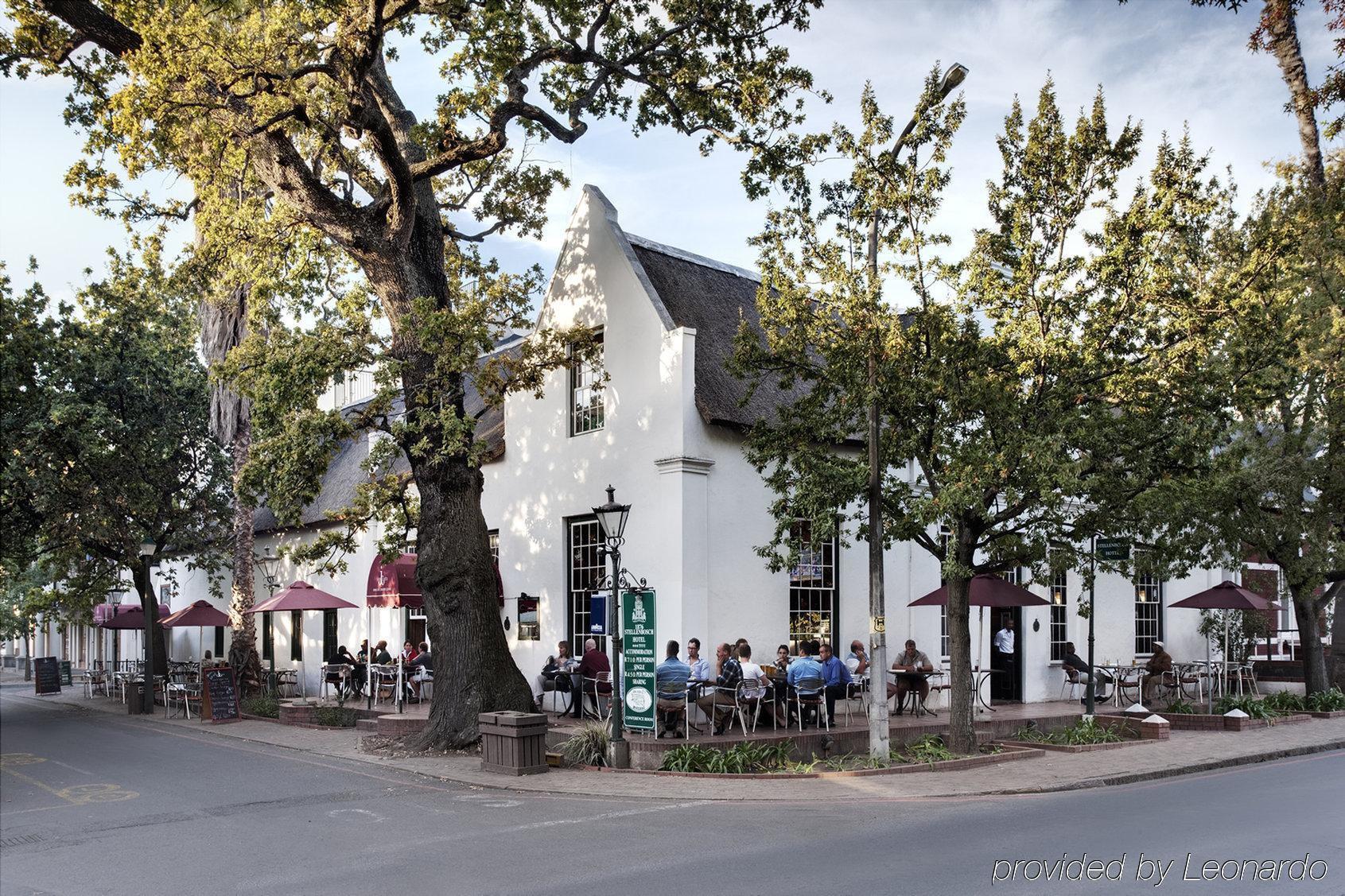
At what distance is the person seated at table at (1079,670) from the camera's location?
73.5ft

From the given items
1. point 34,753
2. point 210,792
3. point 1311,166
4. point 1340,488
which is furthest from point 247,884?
point 1311,166

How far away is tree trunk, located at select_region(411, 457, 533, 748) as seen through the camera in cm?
1695

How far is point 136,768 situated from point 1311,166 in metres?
24.7

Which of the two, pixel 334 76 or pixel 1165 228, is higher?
pixel 334 76

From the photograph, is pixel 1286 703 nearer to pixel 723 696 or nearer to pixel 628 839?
pixel 723 696

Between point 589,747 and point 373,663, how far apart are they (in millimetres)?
10949

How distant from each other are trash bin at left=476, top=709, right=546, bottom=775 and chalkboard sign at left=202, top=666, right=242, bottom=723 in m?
10.8

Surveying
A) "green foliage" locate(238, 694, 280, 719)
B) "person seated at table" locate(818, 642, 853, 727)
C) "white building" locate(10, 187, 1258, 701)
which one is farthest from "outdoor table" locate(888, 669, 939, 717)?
"green foliage" locate(238, 694, 280, 719)

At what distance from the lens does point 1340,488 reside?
21.0 meters

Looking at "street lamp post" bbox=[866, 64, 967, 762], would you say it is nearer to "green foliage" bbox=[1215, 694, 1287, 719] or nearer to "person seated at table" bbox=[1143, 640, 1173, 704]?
"green foliage" bbox=[1215, 694, 1287, 719]

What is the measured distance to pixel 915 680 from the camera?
1895cm

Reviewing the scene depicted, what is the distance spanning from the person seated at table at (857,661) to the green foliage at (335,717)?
9988 millimetres

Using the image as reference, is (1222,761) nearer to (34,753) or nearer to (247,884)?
(247,884)

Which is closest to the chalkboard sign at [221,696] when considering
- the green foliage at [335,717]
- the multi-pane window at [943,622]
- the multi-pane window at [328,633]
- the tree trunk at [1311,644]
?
the green foliage at [335,717]
